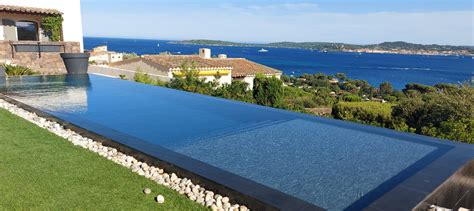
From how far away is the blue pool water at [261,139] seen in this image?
14.4ft

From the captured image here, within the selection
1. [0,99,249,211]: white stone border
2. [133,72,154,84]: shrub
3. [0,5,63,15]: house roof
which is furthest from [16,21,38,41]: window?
[0,99,249,211]: white stone border

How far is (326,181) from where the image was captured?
438 centimetres

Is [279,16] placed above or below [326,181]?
above

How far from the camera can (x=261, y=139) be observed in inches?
253

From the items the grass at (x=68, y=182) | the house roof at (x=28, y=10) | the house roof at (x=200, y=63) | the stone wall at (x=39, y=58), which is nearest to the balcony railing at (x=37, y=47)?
the stone wall at (x=39, y=58)

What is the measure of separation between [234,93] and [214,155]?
35.6 ft

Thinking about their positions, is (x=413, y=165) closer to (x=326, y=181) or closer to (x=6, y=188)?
(x=326, y=181)

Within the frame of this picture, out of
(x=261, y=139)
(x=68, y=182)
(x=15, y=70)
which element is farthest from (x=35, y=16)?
(x=68, y=182)

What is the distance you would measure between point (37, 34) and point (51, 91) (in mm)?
8945

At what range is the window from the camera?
17.6 m

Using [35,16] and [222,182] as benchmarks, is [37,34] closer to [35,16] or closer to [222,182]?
[35,16]

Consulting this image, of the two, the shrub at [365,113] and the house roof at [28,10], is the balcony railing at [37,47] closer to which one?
the house roof at [28,10]

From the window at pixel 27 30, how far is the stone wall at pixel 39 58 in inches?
97.0

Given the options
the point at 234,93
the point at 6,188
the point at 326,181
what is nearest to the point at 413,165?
the point at 326,181
